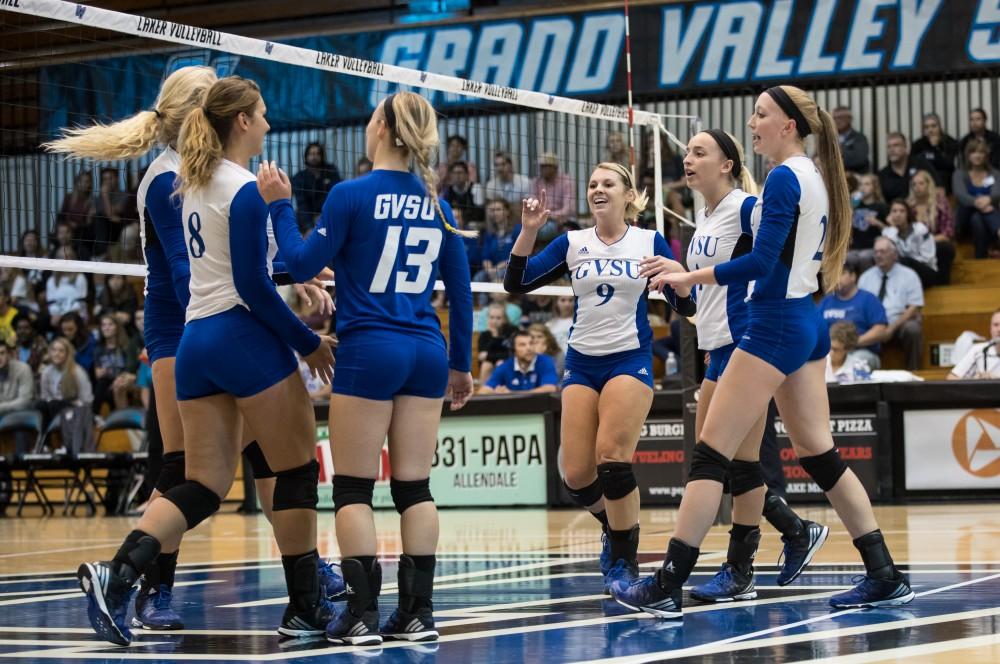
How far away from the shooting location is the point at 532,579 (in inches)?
260

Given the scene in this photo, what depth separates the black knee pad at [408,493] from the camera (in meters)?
4.66

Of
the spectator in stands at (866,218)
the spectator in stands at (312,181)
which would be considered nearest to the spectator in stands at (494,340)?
the spectator in stands at (312,181)

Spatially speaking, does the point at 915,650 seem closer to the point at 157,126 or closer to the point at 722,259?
the point at 722,259

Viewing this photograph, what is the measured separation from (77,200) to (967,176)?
1020 cm

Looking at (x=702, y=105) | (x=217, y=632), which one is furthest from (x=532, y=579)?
(x=702, y=105)

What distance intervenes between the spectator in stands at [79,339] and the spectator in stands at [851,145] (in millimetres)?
8993

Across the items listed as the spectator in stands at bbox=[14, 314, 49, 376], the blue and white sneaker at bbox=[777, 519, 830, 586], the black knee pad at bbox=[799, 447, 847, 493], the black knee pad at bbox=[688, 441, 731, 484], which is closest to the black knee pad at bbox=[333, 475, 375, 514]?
the black knee pad at bbox=[688, 441, 731, 484]

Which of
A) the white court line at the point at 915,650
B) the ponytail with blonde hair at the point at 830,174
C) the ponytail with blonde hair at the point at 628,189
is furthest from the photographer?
the ponytail with blonde hair at the point at 628,189

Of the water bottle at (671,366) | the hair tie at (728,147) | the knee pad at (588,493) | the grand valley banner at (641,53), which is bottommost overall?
the knee pad at (588,493)

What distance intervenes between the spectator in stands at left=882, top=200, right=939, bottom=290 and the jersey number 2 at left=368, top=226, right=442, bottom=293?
33.4 feet

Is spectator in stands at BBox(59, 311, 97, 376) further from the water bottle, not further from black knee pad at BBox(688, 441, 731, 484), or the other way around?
black knee pad at BBox(688, 441, 731, 484)

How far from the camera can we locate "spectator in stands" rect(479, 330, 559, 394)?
1284 centimetres

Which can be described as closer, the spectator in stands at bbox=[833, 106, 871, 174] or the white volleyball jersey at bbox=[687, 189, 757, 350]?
the white volleyball jersey at bbox=[687, 189, 757, 350]

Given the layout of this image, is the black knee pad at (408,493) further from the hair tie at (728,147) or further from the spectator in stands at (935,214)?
the spectator in stands at (935,214)
